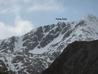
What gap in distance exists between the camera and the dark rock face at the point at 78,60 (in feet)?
106

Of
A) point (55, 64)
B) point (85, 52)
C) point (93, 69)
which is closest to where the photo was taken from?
point (93, 69)

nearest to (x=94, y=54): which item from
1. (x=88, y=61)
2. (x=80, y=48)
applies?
(x=88, y=61)

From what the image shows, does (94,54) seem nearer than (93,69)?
No

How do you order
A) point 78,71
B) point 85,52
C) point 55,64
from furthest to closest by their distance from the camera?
point 55,64 → point 85,52 → point 78,71

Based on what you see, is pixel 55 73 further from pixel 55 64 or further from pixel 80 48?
pixel 80 48

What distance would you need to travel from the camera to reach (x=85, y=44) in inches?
1475

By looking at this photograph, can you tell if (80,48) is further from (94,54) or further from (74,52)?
(94,54)

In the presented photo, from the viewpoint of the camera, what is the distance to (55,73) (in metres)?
37.3

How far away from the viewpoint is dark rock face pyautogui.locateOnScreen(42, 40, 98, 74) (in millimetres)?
32378

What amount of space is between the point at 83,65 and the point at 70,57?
3.67 m

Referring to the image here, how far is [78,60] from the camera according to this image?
34.8m

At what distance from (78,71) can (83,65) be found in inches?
32.1

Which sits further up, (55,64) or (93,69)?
(93,69)

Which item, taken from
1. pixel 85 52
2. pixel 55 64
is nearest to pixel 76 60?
pixel 85 52
